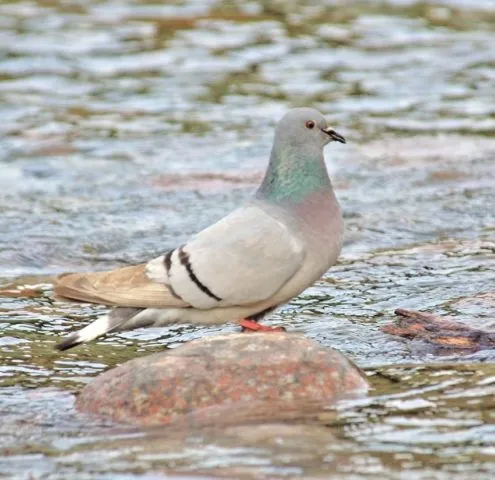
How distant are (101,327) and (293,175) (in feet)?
3.98

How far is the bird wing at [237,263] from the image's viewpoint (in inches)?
267

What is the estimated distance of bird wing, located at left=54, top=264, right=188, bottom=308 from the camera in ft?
22.6

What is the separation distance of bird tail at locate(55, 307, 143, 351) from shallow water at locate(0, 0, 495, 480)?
164 millimetres

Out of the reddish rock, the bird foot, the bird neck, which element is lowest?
the reddish rock

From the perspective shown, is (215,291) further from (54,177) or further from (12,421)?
(54,177)

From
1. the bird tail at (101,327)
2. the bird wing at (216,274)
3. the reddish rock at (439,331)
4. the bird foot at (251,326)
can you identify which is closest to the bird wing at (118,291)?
the bird wing at (216,274)

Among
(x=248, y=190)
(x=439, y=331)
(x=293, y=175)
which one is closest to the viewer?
(x=439, y=331)

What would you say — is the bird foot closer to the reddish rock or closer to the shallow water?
the shallow water

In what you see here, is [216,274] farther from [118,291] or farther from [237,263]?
[118,291]

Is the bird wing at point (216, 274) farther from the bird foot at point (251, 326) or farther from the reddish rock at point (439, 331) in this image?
the reddish rock at point (439, 331)

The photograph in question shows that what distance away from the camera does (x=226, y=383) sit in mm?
6039

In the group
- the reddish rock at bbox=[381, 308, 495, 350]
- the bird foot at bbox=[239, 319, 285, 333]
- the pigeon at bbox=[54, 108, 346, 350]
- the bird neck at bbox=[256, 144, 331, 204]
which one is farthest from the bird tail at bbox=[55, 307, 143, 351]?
the reddish rock at bbox=[381, 308, 495, 350]

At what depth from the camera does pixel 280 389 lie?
6039mm

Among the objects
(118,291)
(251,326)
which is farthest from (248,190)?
(118,291)
